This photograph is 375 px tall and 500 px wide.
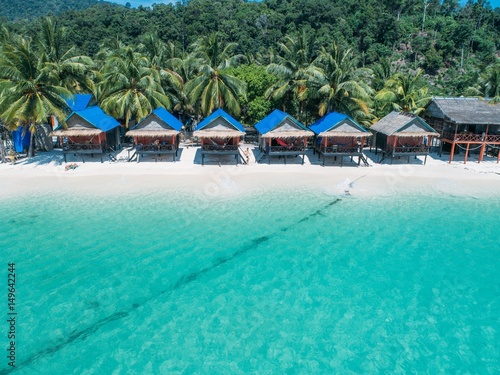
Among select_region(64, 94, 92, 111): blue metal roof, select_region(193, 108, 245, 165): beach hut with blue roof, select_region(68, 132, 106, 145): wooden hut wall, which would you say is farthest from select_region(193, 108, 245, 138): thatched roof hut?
select_region(64, 94, 92, 111): blue metal roof

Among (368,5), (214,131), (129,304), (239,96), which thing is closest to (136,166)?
(214,131)

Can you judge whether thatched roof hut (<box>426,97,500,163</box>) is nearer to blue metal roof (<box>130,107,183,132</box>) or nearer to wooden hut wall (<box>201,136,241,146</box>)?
wooden hut wall (<box>201,136,241,146</box>)

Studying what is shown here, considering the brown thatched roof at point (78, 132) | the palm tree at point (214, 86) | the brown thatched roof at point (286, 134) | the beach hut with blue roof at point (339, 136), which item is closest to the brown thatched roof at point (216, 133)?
the brown thatched roof at point (286, 134)

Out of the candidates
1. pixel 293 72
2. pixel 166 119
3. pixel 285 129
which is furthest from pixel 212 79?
pixel 285 129

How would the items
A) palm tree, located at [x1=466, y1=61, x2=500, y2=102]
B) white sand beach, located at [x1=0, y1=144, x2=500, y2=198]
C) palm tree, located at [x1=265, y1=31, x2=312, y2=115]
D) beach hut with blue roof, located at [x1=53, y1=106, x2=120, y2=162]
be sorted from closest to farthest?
white sand beach, located at [x1=0, y1=144, x2=500, y2=198] < beach hut with blue roof, located at [x1=53, y1=106, x2=120, y2=162] < palm tree, located at [x1=265, y1=31, x2=312, y2=115] < palm tree, located at [x1=466, y1=61, x2=500, y2=102]


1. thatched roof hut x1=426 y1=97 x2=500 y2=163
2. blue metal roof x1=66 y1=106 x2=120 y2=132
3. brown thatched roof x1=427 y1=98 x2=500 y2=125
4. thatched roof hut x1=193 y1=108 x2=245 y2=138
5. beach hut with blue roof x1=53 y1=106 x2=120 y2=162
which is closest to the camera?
beach hut with blue roof x1=53 y1=106 x2=120 y2=162

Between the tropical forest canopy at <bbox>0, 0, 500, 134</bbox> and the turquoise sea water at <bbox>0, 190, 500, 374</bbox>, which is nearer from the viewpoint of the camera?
the turquoise sea water at <bbox>0, 190, 500, 374</bbox>

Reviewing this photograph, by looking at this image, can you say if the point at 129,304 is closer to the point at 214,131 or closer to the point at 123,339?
the point at 123,339
